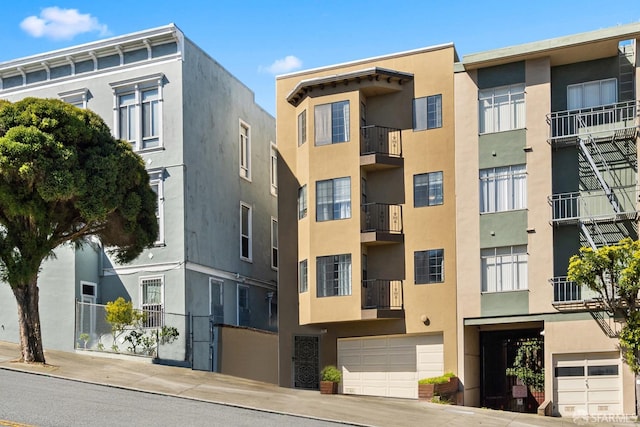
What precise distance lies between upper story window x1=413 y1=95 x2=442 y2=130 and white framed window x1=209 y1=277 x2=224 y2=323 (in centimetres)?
1090

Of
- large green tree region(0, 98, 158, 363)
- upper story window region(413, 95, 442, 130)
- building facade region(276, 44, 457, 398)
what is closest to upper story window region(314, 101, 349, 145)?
building facade region(276, 44, 457, 398)

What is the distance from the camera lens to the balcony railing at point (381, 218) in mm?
36250

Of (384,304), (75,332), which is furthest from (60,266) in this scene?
(384,304)

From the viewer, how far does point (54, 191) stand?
Answer: 97.3 ft

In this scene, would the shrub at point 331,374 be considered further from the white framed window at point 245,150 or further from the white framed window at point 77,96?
the white framed window at point 77,96

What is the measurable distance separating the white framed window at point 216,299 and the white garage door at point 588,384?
565 inches

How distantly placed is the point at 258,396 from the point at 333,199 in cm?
909

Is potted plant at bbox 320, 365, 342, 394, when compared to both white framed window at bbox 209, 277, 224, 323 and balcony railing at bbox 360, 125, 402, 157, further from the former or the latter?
balcony railing at bbox 360, 125, 402, 157

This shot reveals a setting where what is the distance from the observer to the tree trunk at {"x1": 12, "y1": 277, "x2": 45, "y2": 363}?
31.1m

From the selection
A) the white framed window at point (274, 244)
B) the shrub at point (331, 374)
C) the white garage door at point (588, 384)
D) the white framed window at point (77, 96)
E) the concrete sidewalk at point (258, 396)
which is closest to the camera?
the concrete sidewalk at point (258, 396)

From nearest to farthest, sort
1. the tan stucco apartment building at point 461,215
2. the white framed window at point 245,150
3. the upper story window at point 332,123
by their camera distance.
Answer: the tan stucco apartment building at point 461,215 → the upper story window at point 332,123 → the white framed window at point 245,150

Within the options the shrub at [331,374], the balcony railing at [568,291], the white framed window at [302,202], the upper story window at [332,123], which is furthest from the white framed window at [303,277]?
the balcony railing at [568,291]

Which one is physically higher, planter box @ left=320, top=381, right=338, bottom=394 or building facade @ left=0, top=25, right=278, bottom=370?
building facade @ left=0, top=25, right=278, bottom=370

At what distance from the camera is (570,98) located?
34438mm
